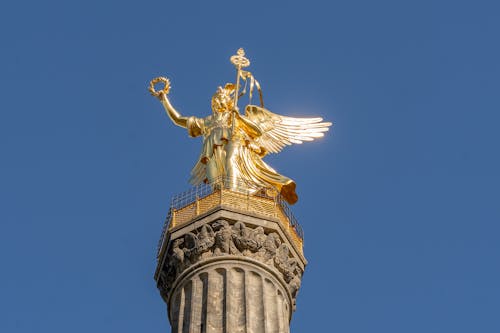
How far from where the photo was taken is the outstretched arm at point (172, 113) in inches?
1417

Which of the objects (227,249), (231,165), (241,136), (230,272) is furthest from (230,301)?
(241,136)

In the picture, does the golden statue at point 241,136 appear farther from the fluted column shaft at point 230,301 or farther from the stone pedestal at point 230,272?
the fluted column shaft at point 230,301

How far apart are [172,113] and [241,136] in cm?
268

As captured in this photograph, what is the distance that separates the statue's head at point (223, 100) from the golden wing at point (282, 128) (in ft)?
2.47

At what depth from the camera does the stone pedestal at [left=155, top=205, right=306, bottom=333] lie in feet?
93.9

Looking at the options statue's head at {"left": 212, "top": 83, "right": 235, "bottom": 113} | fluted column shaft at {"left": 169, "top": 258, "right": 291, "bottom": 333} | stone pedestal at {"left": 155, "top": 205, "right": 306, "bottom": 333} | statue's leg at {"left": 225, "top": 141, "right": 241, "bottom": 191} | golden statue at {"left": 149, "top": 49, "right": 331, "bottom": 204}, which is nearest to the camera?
fluted column shaft at {"left": 169, "top": 258, "right": 291, "bottom": 333}

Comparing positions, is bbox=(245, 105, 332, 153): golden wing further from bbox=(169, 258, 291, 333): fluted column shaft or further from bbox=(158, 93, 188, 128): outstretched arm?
bbox=(169, 258, 291, 333): fluted column shaft

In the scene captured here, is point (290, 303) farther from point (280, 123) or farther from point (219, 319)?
point (280, 123)

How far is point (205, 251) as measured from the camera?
30.1m

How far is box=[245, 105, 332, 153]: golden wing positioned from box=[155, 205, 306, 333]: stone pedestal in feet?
15.3

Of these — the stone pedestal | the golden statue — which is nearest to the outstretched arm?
the golden statue

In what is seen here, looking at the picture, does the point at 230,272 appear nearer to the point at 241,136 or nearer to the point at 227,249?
the point at 227,249

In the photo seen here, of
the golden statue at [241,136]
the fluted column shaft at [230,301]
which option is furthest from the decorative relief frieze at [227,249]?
the golden statue at [241,136]

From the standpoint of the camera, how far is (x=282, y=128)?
36.6 meters
